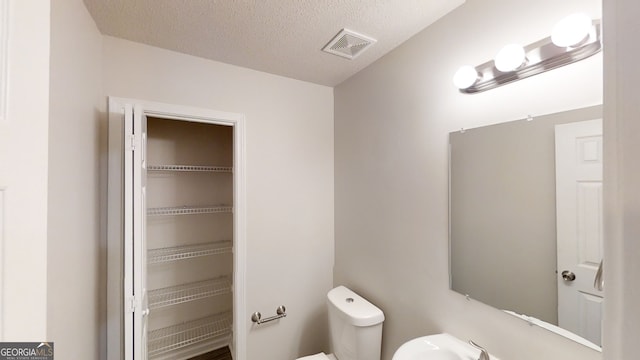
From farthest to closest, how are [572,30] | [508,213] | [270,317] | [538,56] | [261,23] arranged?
[270,317], [261,23], [508,213], [538,56], [572,30]

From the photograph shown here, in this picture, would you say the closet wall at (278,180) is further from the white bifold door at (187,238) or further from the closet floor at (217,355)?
the closet floor at (217,355)

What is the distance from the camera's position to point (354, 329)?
4.61ft

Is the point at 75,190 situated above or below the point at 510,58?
below

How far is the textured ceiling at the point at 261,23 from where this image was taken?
1.12 meters

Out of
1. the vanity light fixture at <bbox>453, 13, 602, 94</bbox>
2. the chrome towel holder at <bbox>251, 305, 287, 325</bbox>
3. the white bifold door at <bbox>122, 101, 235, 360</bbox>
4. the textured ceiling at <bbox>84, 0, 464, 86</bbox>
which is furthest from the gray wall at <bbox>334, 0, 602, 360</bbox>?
the white bifold door at <bbox>122, 101, 235, 360</bbox>

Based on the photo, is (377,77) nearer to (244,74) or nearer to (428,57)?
(428,57)

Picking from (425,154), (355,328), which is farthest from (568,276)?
(355,328)

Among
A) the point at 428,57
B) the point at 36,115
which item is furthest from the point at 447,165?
the point at 36,115

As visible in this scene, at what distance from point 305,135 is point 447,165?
1.09m

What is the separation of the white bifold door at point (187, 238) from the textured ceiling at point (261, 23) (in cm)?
65

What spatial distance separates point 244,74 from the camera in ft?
5.54

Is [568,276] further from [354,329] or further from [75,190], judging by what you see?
[75,190]

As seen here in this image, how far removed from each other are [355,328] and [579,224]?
114 cm

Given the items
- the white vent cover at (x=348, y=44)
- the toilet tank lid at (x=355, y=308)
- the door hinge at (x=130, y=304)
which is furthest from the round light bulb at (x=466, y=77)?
the door hinge at (x=130, y=304)
